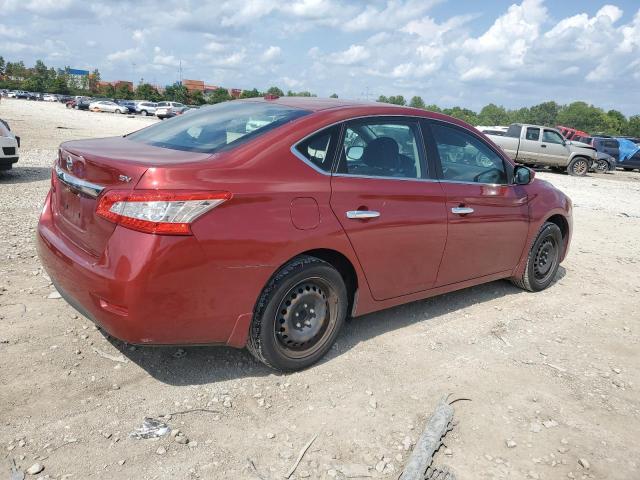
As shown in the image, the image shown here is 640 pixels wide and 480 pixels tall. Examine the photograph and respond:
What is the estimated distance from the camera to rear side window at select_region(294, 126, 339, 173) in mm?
3332

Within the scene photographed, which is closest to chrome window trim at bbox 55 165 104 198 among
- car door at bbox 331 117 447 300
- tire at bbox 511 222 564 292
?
car door at bbox 331 117 447 300

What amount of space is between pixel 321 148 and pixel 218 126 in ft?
2.43

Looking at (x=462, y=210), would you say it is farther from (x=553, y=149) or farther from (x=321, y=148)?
(x=553, y=149)

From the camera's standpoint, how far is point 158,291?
2775 mm

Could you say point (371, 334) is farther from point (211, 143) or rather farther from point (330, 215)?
point (211, 143)

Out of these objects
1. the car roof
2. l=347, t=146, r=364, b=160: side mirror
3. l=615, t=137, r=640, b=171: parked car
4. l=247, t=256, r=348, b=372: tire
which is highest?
l=615, t=137, r=640, b=171: parked car

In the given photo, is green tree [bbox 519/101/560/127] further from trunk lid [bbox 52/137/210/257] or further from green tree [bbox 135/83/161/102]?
trunk lid [bbox 52/137/210/257]

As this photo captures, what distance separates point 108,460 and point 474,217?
3.11m

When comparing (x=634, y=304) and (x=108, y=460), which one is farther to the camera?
(x=634, y=304)

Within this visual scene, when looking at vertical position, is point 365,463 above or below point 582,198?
below

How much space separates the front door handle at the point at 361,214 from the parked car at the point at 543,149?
57.2 ft

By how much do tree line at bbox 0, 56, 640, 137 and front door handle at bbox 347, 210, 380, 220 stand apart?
2909cm

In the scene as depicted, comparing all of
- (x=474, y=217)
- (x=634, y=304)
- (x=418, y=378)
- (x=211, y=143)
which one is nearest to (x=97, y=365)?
(x=211, y=143)

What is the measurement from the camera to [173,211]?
9.03ft
